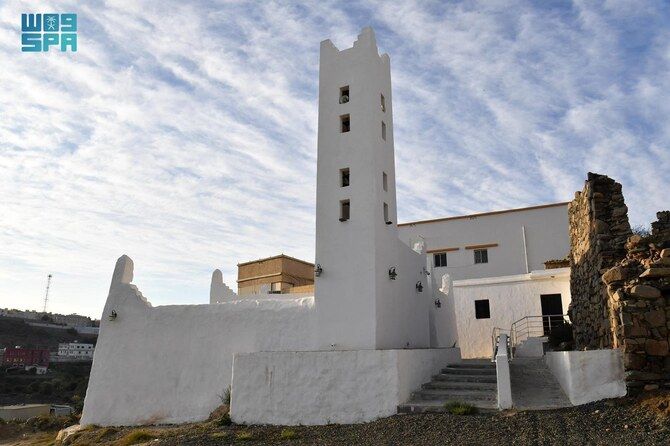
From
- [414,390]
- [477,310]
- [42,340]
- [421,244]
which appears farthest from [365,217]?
[42,340]

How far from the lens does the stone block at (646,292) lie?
8789mm

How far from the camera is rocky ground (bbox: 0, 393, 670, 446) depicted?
25.1 feet

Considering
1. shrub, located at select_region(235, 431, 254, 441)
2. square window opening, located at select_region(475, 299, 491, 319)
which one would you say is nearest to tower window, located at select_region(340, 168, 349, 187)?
shrub, located at select_region(235, 431, 254, 441)

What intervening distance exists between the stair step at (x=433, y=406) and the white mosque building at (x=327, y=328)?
0.19 m

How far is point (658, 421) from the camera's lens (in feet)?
25.0

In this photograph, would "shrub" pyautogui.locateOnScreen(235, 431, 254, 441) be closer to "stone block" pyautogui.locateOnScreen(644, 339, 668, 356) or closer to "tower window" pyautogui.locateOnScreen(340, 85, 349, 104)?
"stone block" pyautogui.locateOnScreen(644, 339, 668, 356)

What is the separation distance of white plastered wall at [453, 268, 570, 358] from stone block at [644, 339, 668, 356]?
38.1ft

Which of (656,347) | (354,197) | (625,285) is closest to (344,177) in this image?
(354,197)

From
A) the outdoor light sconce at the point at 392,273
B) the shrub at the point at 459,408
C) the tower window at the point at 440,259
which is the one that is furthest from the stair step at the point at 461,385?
the tower window at the point at 440,259

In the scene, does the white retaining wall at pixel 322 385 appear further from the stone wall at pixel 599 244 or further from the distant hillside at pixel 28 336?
the distant hillside at pixel 28 336

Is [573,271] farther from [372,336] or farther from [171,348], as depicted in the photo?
[171,348]

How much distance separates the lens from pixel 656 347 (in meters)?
8.58

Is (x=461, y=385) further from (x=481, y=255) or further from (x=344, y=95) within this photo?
(x=481, y=255)

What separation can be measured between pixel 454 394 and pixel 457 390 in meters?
0.53
